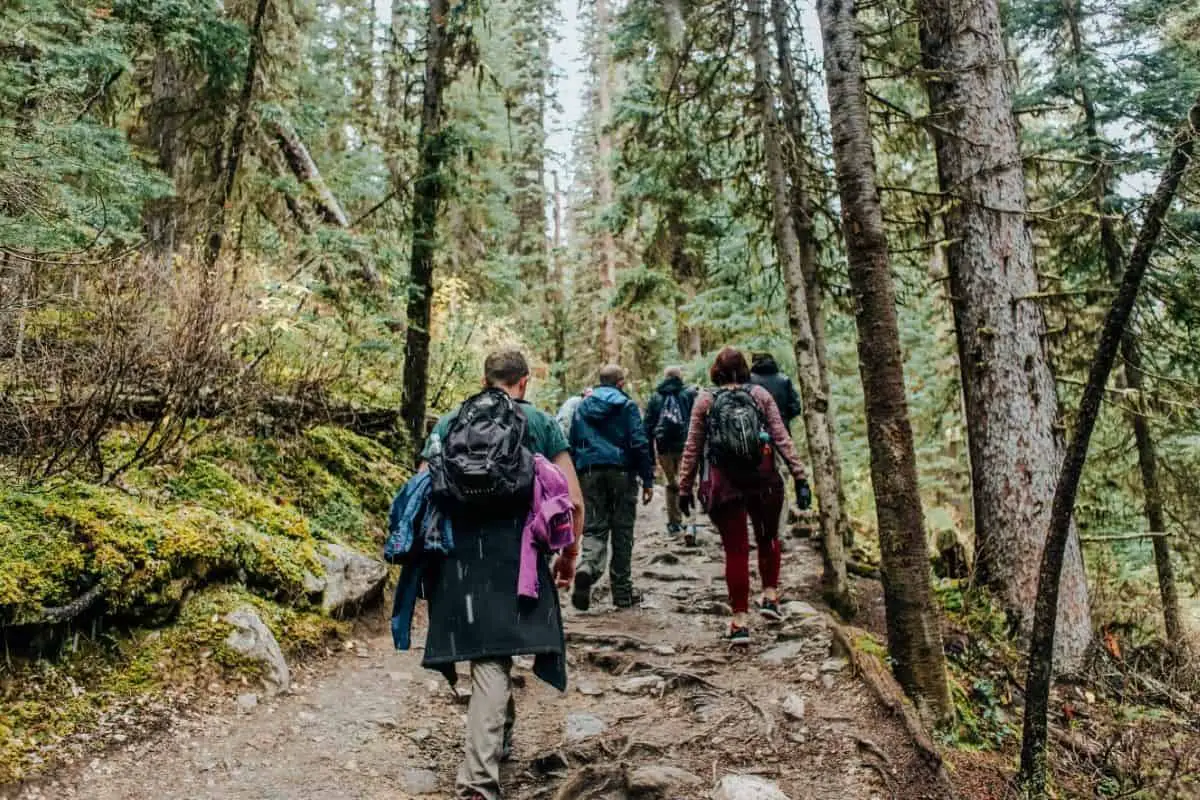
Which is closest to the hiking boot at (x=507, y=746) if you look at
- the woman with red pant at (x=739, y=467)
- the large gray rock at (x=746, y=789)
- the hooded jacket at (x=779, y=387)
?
the large gray rock at (x=746, y=789)

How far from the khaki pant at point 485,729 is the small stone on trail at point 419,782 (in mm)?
435

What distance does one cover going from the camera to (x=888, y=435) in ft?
15.5

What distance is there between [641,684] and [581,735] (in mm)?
973

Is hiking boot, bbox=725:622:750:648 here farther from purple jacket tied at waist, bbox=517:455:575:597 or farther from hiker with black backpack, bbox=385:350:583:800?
purple jacket tied at waist, bbox=517:455:575:597

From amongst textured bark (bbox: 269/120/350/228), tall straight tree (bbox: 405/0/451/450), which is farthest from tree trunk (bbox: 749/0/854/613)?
textured bark (bbox: 269/120/350/228)

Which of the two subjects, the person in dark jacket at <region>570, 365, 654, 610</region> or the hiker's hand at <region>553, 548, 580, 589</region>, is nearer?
the hiker's hand at <region>553, 548, 580, 589</region>

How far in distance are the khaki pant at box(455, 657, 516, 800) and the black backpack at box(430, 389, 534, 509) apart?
84cm

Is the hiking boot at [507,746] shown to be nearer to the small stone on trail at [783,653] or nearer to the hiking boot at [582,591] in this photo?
the small stone on trail at [783,653]

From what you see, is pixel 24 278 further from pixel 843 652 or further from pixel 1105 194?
pixel 1105 194

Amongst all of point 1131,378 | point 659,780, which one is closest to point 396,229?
point 659,780

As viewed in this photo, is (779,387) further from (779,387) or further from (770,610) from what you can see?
(770,610)

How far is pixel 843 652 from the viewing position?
17.4 feet

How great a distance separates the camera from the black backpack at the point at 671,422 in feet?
35.3

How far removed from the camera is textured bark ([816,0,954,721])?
468cm
